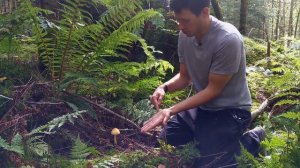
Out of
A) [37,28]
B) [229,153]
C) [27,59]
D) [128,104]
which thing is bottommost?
[229,153]

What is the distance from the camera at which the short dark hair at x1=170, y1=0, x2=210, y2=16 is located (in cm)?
294

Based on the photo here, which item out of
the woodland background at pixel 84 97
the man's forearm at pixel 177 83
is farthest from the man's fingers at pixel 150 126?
the man's forearm at pixel 177 83

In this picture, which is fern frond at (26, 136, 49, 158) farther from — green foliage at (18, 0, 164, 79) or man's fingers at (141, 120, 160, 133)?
green foliage at (18, 0, 164, 79)

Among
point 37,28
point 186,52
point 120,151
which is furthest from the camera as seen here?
point 37,28

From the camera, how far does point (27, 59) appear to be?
4402 mm

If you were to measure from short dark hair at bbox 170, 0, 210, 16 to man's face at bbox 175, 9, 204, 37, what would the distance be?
1.0 inches

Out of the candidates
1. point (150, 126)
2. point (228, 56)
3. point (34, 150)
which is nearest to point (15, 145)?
point (34, 150)

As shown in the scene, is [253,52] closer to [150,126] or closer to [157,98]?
[157,98]

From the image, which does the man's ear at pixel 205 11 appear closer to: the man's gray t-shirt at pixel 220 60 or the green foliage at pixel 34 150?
Answer: the man's gray t-shirt at pixel 220 60

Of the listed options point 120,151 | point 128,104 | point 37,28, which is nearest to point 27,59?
point 37,28

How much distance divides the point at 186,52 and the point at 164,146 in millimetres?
845

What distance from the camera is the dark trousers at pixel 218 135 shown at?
3.17 m

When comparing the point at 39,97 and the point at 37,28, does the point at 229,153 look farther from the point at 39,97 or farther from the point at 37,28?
the point at 37,28

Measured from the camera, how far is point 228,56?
3.04 m
